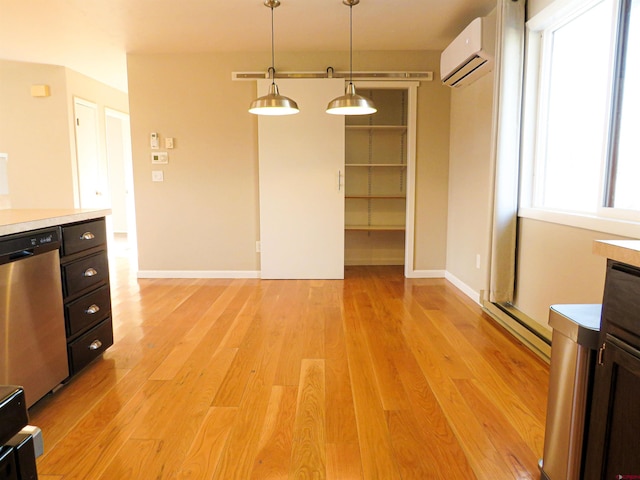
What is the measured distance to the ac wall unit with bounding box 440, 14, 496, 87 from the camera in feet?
10.1

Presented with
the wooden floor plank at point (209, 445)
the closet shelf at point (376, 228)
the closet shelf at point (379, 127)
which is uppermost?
the closet shelf at point (379, 127)

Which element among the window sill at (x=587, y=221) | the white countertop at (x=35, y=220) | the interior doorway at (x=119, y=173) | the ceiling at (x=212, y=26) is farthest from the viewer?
the interior doorway at (x=119, y=173)

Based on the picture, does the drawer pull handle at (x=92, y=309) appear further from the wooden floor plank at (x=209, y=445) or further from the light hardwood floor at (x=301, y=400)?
the wooden floor plank at (x=209, y=445)

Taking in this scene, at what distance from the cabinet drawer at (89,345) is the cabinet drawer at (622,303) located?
239 centimetres

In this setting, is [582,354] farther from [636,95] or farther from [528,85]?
[528,85]

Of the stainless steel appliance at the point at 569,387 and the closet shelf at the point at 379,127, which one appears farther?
the closet shelf at the point at 379,127

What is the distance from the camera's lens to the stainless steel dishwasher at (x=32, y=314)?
1.75 m

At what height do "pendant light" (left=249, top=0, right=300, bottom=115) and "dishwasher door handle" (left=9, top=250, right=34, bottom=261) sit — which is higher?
"pendant light" (left=249, top=0, right=300, bottom=115)

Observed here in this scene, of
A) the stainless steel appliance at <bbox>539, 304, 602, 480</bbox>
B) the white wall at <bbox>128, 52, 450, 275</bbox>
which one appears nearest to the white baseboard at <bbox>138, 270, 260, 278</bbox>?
the white wall at <bbox>128, 52, 450, 275</bbox>

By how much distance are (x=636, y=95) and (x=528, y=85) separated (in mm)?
963

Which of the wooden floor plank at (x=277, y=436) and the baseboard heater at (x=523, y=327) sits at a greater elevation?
the baseboard heater at (x=523, y=327)

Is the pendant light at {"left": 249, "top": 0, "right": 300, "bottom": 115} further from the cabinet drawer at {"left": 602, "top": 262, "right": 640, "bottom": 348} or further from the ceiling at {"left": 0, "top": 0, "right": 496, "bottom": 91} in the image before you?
the cabinet drawer at {"left": 602, "top": 262, "right": 640, "bottom": 348}

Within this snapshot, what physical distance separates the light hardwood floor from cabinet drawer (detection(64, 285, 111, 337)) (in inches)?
11.4

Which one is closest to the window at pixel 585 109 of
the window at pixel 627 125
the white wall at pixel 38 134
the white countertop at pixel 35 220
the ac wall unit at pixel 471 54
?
the window at pixel 627 125
